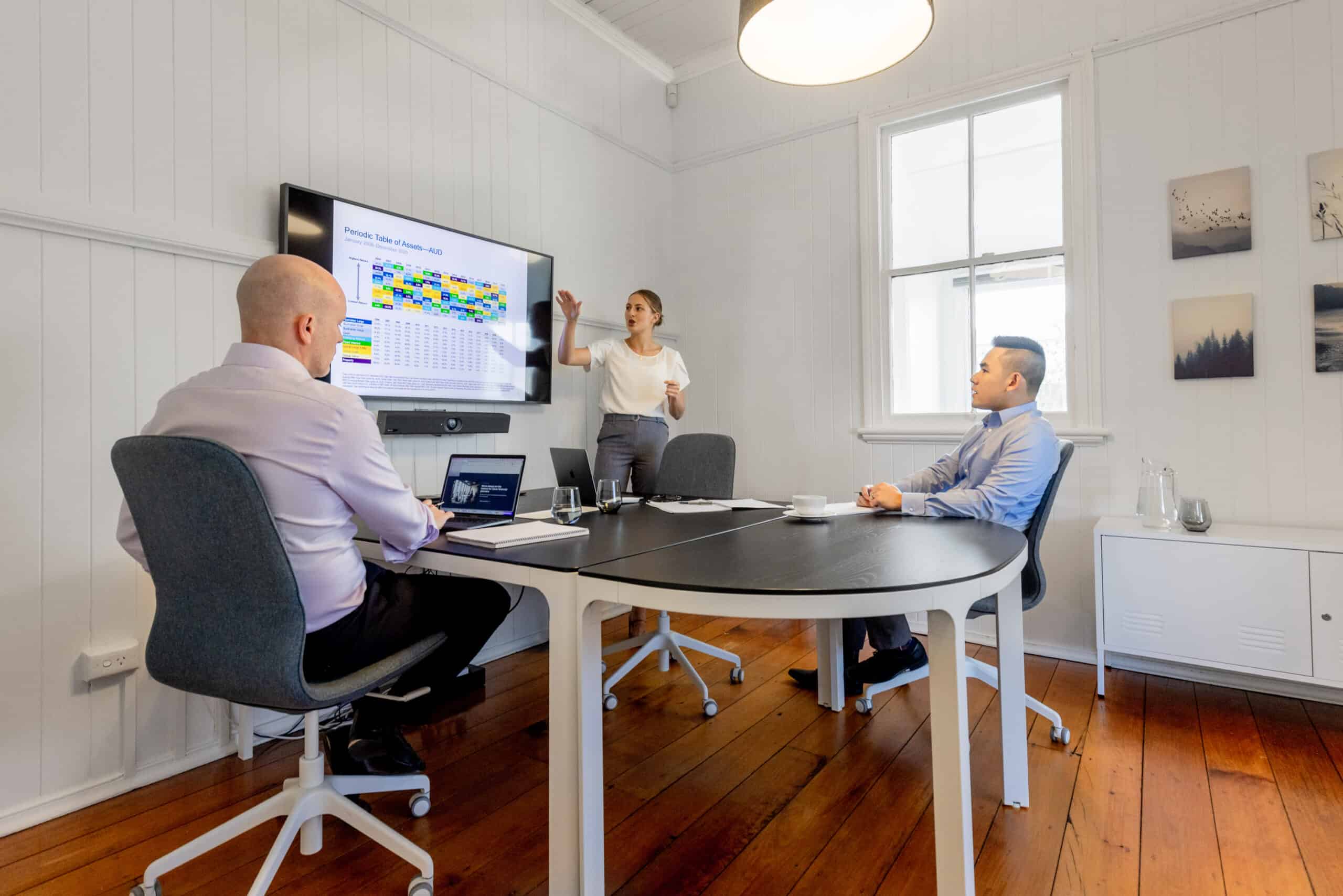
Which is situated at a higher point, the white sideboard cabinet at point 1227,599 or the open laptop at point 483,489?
the open laptop at point 483,489

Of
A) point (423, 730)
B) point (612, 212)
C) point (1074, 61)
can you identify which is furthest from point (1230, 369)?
point (423, 730)

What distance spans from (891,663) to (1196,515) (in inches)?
51.2

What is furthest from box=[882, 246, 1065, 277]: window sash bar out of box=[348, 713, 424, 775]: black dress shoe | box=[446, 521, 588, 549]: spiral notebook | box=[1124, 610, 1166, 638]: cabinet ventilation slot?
box=[348, 713, 424, 775]: black dress shoe

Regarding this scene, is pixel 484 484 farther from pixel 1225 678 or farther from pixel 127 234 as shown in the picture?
pixel 1225 678

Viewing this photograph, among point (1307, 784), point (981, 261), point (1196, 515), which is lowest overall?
point (1307, 784)

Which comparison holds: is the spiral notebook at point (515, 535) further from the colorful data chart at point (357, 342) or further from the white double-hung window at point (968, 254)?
the white double-hung window at point (968, 254)

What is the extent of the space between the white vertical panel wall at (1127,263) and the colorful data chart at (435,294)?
5.25ft

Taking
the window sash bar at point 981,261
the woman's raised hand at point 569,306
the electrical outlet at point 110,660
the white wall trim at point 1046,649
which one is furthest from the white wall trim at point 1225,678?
the electrical outlet at point 110,660

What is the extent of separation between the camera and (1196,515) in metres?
2.50

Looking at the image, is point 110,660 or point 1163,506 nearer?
point 110,660

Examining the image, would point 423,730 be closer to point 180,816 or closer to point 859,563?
point 180,816

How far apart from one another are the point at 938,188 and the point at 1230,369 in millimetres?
1537

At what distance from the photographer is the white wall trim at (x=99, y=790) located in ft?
5.64

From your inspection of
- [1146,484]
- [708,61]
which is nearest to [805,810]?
[1146,484]
